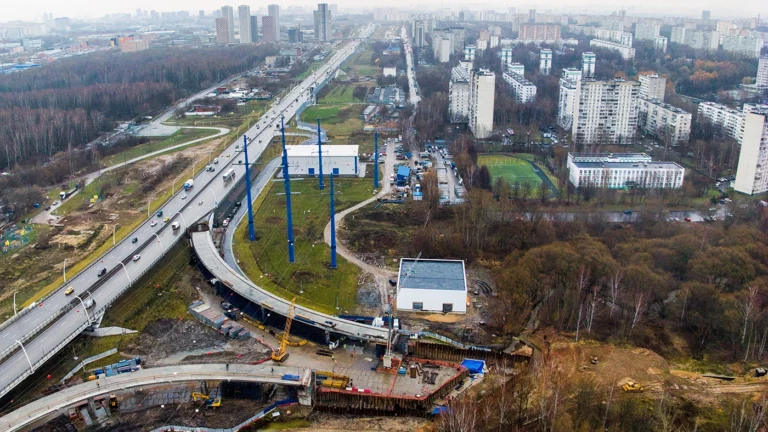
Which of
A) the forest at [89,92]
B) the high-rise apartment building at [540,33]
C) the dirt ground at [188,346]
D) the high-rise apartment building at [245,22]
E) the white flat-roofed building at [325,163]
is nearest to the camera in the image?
the dirt ground at [188,346]

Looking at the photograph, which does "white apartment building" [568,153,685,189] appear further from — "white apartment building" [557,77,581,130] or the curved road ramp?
the curved road ramp

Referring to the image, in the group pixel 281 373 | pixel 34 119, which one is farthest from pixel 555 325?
pixel 34 119

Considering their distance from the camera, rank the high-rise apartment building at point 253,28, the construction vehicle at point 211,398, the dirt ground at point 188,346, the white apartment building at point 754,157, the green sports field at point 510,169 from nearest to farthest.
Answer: the construction vehicle at point 211,398 → the dirt ground at point 188,346 → the white apartment building at point 754,157 → the green sports field at point 510,169 → the high-rise apartment building at point 253,28

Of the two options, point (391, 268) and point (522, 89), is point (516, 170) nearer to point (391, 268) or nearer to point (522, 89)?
point (391, 268)

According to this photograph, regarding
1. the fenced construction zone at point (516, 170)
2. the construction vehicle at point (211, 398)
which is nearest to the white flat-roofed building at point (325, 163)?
the fenced construction zone at point (516, 170)

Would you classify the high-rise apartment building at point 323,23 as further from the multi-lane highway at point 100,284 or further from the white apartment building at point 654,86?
the multi-lane highway at point 100,284

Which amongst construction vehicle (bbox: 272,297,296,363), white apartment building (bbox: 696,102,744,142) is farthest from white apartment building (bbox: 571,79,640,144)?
construction vehicle (bbox: 272,297,296,363)
